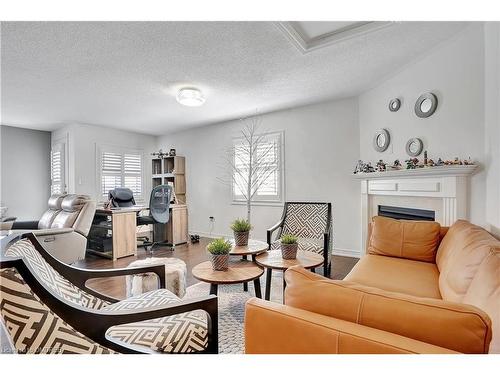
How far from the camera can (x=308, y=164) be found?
414cm


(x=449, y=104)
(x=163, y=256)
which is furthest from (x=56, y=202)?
(x=449, y=104)

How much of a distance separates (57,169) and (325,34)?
5713 millimetres

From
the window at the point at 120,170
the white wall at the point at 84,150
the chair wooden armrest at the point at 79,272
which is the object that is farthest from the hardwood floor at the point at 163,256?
the window at the point at 120,170

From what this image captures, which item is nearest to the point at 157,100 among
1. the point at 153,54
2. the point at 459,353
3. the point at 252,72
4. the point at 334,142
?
the point at 153,54

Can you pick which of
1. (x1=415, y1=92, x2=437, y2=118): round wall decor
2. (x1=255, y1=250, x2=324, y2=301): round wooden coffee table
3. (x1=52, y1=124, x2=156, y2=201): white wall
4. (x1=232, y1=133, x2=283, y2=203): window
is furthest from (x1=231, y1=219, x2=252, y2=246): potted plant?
(x1=52, y1=124, x2=156, y2=201): white wall

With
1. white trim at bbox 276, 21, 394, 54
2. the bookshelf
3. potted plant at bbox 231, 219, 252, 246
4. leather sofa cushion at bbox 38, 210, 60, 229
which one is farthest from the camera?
the bookshelf

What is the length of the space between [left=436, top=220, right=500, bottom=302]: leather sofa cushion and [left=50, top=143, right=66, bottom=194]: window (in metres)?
6.23

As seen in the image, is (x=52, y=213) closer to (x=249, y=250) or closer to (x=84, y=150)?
(x=84, y=150)

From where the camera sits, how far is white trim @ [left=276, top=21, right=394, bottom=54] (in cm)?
205

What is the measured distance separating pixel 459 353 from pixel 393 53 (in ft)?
8.94

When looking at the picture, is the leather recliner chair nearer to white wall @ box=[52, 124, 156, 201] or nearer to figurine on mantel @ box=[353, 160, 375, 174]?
white wall @ box=[52, 124, 156, 201]

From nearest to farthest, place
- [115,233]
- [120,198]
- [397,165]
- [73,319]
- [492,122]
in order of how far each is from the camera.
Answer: [73,319], [492,122], [397,165], [115,233], [120,198]
